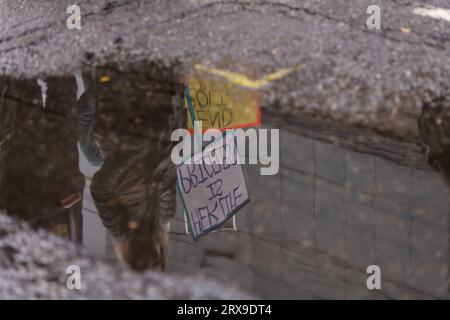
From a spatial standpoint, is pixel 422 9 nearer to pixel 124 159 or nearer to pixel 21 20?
pixel 124 159

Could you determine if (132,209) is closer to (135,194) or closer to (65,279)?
(135,194)

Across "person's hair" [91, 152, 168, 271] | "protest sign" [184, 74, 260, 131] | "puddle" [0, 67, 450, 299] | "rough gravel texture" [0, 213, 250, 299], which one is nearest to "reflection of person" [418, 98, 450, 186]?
"puddle" [0, 67, 450, 299]

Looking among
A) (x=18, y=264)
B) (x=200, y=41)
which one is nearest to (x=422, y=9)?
(x=200, y=41)

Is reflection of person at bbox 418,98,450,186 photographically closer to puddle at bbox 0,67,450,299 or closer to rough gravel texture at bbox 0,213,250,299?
puddle at bbox 0,67,450,299

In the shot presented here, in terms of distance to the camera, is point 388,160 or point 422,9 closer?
point 388,160

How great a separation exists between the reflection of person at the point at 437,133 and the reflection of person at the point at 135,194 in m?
0.95

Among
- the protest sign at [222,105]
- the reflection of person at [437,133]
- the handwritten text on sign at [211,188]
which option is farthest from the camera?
the protest sign at [222,105]

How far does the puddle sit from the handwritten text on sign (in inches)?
1.4

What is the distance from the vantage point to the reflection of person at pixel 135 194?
2314mm

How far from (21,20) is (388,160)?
6.21 ft

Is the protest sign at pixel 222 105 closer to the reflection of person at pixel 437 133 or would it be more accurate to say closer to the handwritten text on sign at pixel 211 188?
the handwritten text on sign at pixel 211 188

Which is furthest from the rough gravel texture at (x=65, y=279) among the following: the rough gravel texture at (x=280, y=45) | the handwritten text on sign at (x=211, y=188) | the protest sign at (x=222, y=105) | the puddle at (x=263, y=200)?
the rough gravel texture at (x=280, y=45)

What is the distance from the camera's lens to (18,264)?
2303mm

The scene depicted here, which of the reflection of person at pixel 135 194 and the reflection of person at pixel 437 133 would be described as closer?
the reflection of person at pixel 135 194
